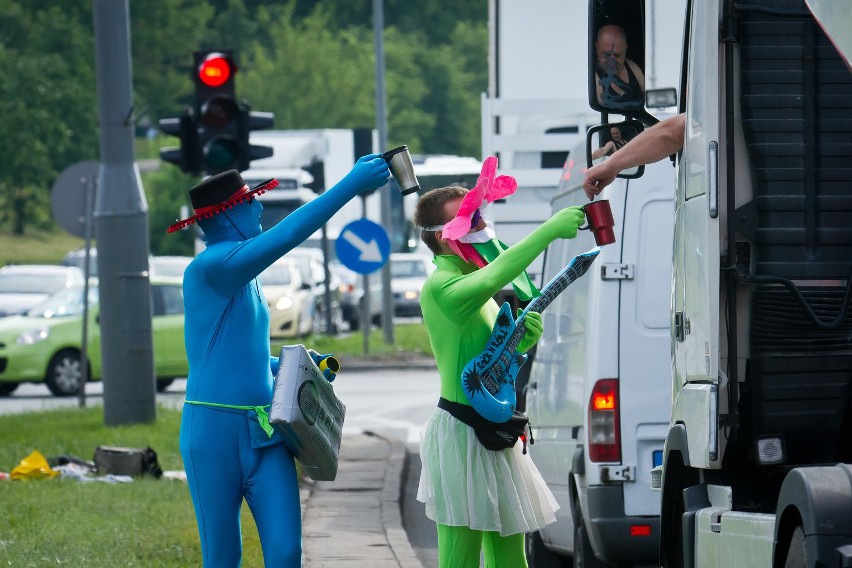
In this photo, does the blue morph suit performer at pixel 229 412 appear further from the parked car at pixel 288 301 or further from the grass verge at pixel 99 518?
the parked car at pixel 288 301

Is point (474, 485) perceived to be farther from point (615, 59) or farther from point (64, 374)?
point (64, 374)

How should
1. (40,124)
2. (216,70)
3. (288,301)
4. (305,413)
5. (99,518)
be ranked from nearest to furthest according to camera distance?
(305,413), (99,518), (216,70), (288,301), (40,124)

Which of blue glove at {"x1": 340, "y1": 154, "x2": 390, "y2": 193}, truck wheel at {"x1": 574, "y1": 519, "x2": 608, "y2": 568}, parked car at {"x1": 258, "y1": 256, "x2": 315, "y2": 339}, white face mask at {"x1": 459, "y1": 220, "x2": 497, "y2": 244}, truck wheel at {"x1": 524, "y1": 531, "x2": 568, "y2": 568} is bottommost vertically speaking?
parked car at {"x1": 258, "y1": 256, "x2": 315, "y2": 339}

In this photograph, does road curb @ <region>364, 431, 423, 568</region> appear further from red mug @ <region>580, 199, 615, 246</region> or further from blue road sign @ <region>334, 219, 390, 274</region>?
blue road sign @ <region>334, 219, 390, 274</region>

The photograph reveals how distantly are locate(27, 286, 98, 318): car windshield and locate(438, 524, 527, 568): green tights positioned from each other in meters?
16.7

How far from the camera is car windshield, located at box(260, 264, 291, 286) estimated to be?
1233 inches

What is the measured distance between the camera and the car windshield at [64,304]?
2238 cm

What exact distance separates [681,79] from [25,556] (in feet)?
13.6

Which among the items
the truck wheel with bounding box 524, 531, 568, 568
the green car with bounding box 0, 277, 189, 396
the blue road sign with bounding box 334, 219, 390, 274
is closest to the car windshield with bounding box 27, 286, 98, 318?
the green car with bounding box 0, 277, 189, 396

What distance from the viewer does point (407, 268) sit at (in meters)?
42.1

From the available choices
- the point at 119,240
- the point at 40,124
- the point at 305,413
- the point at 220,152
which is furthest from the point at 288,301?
the point at 40,124

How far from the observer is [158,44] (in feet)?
268

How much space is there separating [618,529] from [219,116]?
232 inches

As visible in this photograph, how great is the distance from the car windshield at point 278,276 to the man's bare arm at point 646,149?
25.4 m
